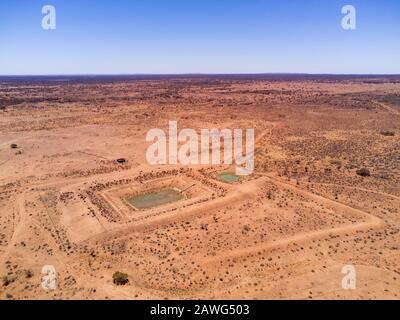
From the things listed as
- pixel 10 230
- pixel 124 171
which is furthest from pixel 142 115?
pixel 10 230

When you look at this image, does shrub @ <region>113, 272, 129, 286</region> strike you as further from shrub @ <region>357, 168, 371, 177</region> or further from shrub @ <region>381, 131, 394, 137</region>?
shrub @ <region>381, 131, 394, 137</region>

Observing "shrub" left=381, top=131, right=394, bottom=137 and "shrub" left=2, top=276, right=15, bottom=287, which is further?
"shrub" left=381, top=131, right=394, bottom=137

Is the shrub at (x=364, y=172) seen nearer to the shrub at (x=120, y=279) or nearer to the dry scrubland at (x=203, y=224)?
the dry scrubland at (x=203, y=224)

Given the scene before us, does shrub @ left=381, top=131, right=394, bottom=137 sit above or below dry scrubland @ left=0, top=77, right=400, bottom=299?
above

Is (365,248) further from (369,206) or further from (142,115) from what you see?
(142,115)

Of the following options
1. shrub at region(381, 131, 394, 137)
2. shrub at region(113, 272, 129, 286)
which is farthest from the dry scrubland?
shrub at region(381, 131, 394, 137)

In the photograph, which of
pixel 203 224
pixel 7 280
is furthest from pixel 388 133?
pixel 7 280

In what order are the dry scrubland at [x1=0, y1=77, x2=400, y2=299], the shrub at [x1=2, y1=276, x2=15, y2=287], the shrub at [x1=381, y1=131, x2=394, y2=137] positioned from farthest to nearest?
1. the shrub at [x1=381, y1=131, x2=394, y2=137]
2. the dry scrubland at [x1=0, y1=77, x2=400, y2=299]
3. the shrub at [x1=2, y1=276, x2=15, y2=287]

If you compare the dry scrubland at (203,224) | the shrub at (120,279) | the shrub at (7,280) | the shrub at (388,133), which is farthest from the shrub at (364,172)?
the shrub at (7,280)

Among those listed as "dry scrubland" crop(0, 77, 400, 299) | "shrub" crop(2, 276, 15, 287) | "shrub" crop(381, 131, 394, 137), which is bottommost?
"shrub" crop(2, 276, 15, 287)
